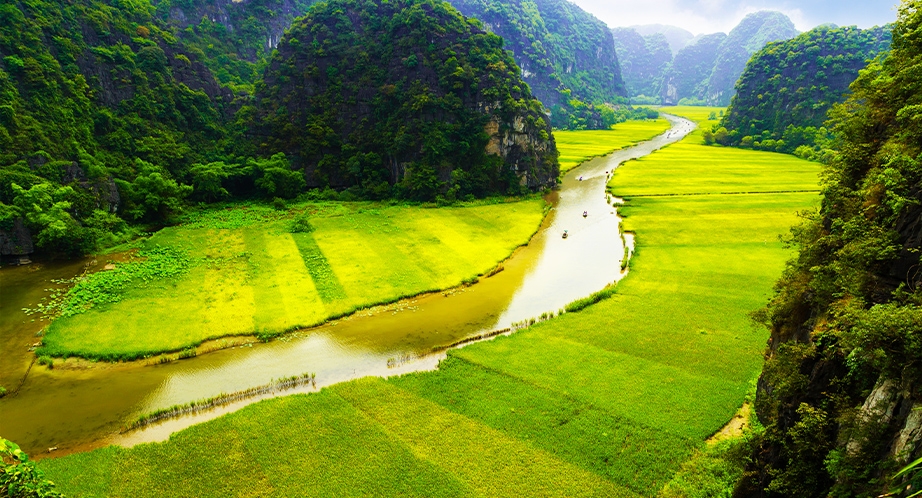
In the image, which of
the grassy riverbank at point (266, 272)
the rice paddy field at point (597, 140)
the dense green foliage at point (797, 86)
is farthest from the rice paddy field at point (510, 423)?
the dense green foliage at point (797, 86)

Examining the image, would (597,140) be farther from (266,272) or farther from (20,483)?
(20,483)

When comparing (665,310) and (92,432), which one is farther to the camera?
(665,310)

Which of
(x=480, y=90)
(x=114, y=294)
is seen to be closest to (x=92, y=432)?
(x=114, y=294)

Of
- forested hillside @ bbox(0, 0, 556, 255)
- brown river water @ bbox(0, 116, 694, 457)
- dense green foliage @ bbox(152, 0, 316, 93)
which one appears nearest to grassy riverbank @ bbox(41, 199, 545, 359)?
brown river water @ bbox(0, 116, 694, 457)

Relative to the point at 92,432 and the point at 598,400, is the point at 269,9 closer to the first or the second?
the point at 92,432

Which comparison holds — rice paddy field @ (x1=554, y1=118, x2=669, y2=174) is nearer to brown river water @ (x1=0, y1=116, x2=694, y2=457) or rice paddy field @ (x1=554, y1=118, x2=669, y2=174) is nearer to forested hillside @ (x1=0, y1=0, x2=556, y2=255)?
forested hillside @ (x1=0, y1=0, x2=556, y2=255)
